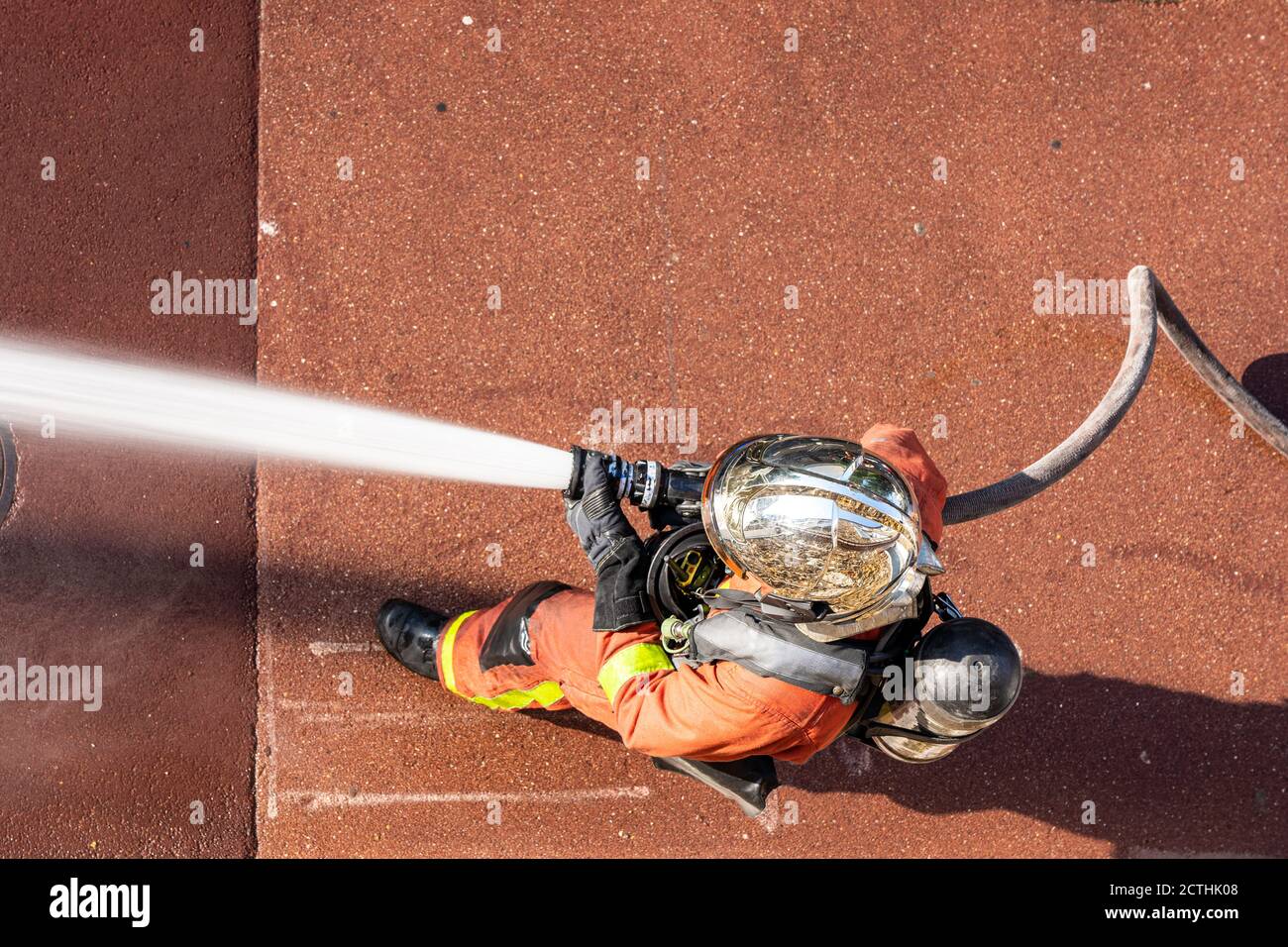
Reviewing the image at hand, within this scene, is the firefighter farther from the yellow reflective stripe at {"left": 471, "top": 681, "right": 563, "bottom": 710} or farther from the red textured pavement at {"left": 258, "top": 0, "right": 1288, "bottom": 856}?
the red textured pavement at {"left": 258, "top": 0, "right": 1288, "bottom": 856}

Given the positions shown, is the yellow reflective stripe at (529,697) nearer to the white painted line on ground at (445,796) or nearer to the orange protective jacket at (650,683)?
the orange protective jacket at (650,683)

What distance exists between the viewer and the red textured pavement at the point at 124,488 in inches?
169

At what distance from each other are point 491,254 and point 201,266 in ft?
4.35

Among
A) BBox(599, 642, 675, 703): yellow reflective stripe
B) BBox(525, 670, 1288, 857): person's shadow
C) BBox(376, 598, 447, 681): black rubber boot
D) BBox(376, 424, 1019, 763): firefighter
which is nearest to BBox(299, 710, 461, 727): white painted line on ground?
BBox(376, 598, 447, 681): black rubber boot

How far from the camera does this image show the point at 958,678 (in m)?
2.91

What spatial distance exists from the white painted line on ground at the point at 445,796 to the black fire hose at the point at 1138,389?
2.13 meters

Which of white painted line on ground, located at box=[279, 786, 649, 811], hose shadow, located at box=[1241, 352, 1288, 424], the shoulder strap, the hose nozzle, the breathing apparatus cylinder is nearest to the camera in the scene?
the shoulder strap

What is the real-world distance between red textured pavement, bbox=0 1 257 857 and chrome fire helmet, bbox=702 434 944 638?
2.69 metres

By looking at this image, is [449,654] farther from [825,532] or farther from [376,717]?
[825,532]

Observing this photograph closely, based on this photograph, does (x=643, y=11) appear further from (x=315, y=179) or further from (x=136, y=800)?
(x=136, y=800)

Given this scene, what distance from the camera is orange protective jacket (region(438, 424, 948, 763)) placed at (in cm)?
281

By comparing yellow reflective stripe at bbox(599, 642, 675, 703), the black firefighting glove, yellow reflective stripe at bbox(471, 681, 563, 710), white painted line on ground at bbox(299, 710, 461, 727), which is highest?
the black firefighting glove

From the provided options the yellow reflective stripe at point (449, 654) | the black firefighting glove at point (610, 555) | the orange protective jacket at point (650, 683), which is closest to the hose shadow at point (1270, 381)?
the orange protective jacket at point (650, 683)

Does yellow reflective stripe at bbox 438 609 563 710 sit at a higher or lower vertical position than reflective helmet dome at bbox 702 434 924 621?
lower
